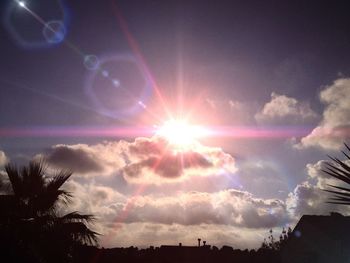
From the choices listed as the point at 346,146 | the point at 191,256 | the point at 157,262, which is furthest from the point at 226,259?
the point at 346,146

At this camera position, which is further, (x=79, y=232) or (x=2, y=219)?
(x=79, y=232)

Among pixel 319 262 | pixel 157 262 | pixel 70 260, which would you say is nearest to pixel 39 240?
pixel 70 260

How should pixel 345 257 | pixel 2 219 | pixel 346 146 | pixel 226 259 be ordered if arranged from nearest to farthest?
1. pixel 346 146
2. pixel 2 219
3. pixel 345 257
4. pixel 226 259

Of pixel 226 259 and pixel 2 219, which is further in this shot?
pixel 226 259

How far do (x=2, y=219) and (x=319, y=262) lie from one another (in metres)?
28.2

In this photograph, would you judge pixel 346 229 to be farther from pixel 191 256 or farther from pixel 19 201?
pixel 19 201

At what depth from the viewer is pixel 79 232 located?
873 cm

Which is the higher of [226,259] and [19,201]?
[226,259]

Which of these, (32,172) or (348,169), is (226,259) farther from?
(348,169)

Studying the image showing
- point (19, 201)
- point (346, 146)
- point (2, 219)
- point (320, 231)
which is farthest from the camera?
point (320, 231)

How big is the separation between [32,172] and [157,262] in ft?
82.7

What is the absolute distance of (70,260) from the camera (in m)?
8.47

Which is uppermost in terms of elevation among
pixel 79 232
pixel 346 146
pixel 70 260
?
pixel 346 146

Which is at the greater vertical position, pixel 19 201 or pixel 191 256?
pixel 191 256
